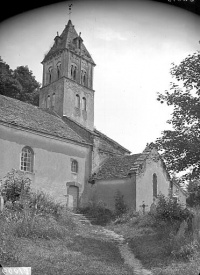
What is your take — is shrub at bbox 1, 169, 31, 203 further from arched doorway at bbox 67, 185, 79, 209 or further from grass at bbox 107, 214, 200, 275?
grass at bbox 107, 214, 200, 275

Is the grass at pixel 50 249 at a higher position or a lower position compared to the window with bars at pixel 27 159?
lower

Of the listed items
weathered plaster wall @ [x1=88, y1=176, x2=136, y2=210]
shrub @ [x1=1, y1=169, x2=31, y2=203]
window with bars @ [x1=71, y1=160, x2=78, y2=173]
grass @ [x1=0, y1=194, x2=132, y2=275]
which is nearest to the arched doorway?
weathered plaster wall @ [x1=88, y1=176, x2=136, y2=210]

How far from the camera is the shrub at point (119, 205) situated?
1998cm

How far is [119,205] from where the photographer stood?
66.5 ft

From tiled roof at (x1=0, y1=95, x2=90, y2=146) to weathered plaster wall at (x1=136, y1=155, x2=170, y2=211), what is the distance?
5.05 meters

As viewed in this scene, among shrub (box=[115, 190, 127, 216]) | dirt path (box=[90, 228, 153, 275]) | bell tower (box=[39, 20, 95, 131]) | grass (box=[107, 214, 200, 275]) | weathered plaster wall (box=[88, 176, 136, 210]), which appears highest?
bell tower (box=[39, 20, 95, 131])

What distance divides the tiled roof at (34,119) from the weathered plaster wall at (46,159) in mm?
479

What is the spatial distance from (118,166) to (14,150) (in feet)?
26.0

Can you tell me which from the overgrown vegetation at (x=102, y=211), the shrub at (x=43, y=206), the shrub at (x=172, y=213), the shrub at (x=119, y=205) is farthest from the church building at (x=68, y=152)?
the shrub at (x=172, y=213)

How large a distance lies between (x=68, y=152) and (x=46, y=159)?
6.46 feet

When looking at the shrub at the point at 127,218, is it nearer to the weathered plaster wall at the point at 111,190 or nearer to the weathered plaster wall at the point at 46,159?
the weathered plaster wall at the point at 111,190

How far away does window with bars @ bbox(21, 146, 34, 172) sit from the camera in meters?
18.8

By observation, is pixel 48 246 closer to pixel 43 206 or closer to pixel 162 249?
pixel 162 249

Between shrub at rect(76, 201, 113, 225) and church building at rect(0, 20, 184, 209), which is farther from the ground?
church building at rect(0, 20, 184, 209)
